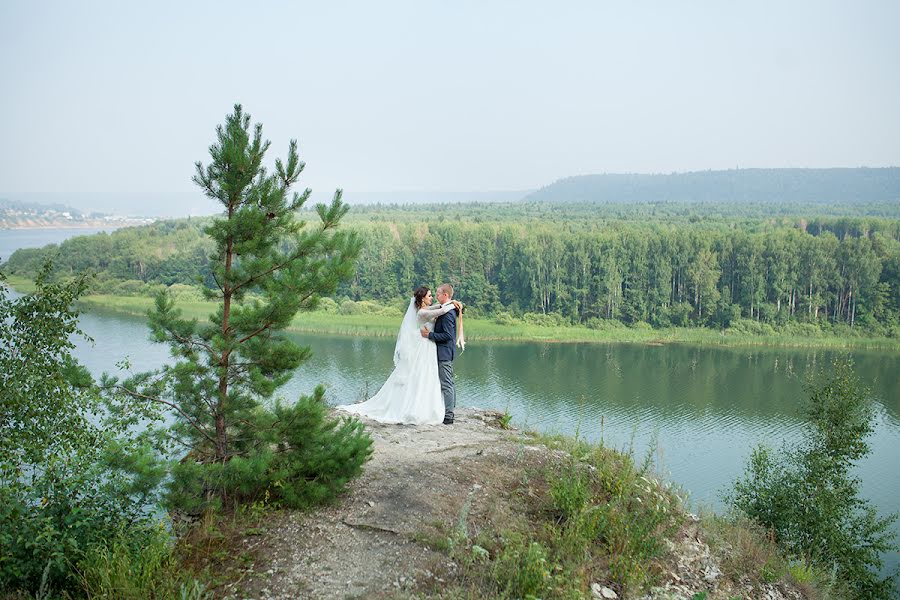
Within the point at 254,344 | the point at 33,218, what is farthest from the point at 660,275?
the point at 254,344

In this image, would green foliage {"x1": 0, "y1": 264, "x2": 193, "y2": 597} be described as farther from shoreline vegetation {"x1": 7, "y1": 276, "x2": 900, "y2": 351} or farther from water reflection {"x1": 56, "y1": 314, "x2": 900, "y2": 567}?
shoreline vegetation {"x1": 7, "y1": 276, "x2": 900, "y2": 351}

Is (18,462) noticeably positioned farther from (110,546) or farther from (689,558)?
(689,558)


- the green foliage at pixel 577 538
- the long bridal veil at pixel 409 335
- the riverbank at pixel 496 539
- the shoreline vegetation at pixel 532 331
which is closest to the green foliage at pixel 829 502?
the riverbank at pixel 496 539

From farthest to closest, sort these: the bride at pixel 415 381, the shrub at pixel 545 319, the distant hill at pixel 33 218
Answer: the shrub at pixel 545 319
the distant hill at pixel 33 218
the bride at pixel 415 381

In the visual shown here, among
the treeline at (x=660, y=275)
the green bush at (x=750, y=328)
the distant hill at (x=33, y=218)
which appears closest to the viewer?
the distant hill at (x=33, y=218)

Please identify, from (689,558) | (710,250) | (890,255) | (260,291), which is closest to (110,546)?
(260,291)

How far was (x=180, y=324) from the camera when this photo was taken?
19.4 feet

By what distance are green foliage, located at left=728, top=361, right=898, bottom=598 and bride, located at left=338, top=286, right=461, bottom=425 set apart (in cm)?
655

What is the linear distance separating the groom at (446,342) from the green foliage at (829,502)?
6.38 m

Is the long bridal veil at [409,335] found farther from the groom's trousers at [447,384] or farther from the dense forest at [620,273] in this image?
the dense forest at [620,273]

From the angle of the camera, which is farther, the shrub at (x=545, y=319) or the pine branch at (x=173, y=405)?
the shrub at (x=545, y=319)

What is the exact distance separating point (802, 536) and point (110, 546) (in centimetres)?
1122

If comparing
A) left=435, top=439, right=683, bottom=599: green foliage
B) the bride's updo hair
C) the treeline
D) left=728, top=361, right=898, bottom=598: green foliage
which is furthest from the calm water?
the treeline

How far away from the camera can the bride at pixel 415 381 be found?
A: 8.91m
